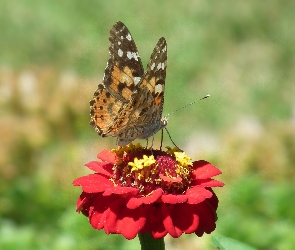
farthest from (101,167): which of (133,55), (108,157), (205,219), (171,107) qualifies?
(171,107)

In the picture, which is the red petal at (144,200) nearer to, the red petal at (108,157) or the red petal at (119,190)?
the red petal at (119,190)

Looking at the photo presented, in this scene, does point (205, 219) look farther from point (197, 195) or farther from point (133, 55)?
point (133, 55)

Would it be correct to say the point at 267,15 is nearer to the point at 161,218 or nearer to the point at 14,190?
the point at 14,190

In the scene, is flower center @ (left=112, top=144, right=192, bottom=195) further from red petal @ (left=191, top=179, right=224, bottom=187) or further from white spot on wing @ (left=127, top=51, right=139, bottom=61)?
white spot on wing @ (left=127, top=51, right=139, bottom=61)

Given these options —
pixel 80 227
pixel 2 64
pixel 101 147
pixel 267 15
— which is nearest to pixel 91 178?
pixel 80 227

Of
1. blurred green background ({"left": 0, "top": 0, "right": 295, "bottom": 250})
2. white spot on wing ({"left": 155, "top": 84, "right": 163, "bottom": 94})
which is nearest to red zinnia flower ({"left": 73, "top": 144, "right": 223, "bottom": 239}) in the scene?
white spot on wing ({"left": 155, "top": 84, "right": 163, "bottom": 94})
